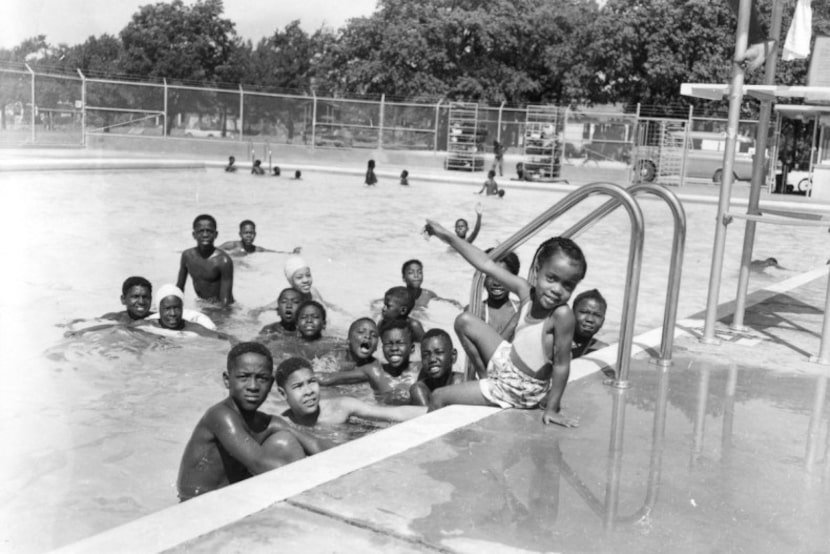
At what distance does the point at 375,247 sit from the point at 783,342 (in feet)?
34.0

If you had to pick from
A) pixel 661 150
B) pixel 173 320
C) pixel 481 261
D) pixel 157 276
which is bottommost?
pixel 157 276

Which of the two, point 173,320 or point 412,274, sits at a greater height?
point 412,274

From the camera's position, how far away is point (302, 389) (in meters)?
4.75

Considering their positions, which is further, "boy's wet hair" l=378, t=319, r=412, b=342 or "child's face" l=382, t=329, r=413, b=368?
"boy's wet hair" l=378, t=319, r=412, b=342

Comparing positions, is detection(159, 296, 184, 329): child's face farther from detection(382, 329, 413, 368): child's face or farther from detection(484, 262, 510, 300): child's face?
detection(484, 262, 510, 300): child's face

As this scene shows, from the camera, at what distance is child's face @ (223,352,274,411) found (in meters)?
4.11

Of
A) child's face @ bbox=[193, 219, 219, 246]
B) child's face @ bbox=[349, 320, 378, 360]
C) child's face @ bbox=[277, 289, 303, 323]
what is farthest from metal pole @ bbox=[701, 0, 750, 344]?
child's face @ bbox=[193, 219, 219, 246]

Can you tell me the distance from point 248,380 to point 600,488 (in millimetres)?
1653

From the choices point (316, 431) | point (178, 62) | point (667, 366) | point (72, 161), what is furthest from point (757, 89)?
point (178, 62)

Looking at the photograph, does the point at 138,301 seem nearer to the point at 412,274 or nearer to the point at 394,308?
the point at 394,308

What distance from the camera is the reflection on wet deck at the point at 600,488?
2.91 meters

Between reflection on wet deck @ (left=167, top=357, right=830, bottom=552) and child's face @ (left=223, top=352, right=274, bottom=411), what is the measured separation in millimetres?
860

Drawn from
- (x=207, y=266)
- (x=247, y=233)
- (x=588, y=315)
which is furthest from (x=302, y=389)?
(x=247, y=233)

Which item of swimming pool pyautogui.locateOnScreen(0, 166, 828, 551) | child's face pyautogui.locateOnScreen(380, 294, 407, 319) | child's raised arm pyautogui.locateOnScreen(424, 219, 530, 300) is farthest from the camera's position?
child's face pyautogui.locateOnScreen(380, 294, 407, 319)
